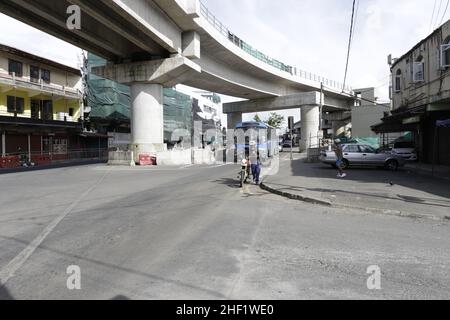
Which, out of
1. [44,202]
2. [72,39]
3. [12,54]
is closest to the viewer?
[44,202]

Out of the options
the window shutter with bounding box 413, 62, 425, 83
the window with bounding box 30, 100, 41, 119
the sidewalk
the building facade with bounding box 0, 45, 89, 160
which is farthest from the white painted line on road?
the window with bounding box 30, 100, 41, 119

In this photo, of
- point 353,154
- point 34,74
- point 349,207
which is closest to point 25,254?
point 349,207

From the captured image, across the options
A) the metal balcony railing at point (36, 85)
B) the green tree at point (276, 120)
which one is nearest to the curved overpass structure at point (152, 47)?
the metal balcony railing at point (36, 85)

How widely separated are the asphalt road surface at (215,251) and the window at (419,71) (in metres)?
16.1

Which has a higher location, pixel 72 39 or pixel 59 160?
pixel 72 39

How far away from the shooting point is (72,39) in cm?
2488

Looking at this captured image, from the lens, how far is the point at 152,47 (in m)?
A: 26.9

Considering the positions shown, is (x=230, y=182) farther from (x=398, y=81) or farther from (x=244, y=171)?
(x=398, y=81)

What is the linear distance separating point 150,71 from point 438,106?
18.4 meters

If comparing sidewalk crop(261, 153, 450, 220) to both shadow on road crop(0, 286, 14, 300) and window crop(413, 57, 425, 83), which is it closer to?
shadow on road crop(0, 286, 14, 300)

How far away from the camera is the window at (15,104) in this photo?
34469 mm

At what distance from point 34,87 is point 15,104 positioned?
2.34m
